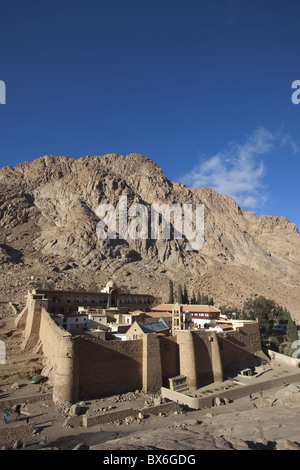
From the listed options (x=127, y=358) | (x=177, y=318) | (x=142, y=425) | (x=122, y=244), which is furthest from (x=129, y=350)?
(x=122, y=244)

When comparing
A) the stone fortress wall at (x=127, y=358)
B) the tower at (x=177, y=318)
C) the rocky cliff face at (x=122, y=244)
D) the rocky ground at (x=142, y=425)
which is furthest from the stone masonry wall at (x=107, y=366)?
the rocky cliff face at (x=122, y=244)

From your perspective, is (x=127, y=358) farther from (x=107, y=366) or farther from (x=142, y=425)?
(x=142, y=425)

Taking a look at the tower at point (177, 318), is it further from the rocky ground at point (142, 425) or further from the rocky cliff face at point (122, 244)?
the rocky cliff face at point (122, 244)

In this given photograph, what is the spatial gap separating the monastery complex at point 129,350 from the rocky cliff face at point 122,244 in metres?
29.0

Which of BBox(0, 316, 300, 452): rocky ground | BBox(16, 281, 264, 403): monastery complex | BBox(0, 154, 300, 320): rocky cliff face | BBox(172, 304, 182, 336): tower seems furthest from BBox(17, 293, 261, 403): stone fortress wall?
BBox(0, 154, 300, 320): rocky cliff face

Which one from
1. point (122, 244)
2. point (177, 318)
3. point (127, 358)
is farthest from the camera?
point (122, 244)

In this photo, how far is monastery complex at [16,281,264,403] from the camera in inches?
771

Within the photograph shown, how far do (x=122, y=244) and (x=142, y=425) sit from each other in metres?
64.2

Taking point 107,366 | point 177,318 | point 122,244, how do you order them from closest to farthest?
point 107,366 → point 177,318 → point 122,244

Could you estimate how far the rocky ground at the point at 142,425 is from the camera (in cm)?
1251

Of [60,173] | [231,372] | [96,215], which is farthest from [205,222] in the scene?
[231,372]

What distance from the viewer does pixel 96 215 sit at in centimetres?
8631

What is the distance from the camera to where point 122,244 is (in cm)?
8069

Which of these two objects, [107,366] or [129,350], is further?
[129,350]
